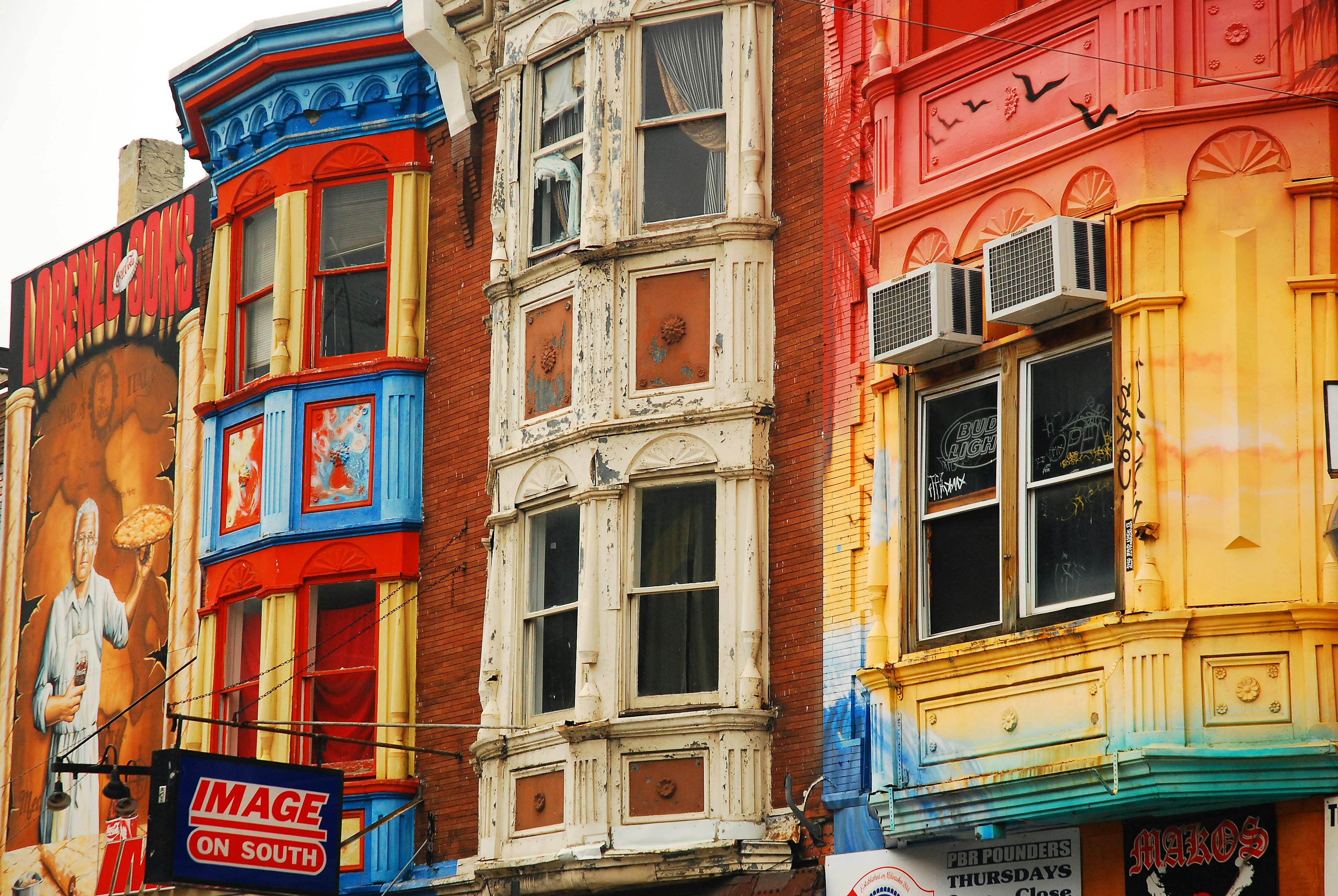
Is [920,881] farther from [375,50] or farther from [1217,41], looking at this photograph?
[375,50]

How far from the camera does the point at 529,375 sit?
1778 cm

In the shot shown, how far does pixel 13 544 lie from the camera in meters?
25.6

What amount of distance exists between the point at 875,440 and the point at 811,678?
6.82 ft

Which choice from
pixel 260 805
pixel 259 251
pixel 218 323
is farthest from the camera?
pixel 218 323

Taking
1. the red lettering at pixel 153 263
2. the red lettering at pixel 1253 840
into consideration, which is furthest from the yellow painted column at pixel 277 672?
the red lettering at pixel 1253 840

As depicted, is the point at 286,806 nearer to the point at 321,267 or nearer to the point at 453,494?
the point at 453,494

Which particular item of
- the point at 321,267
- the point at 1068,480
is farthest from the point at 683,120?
the point at 1068,480

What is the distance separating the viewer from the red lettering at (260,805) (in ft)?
54.2

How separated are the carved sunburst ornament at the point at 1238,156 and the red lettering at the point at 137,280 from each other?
594 inches

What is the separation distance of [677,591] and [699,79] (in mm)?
4637

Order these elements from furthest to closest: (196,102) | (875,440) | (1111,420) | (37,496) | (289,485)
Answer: (37,496), (196,102), (289,485), (875,440), (1111,420)

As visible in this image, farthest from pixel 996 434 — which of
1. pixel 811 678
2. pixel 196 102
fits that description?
pixel 196 102

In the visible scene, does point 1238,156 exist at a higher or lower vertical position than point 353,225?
lower

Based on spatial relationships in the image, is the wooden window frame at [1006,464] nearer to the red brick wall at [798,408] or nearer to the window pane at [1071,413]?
the window pane at [1071,413]
